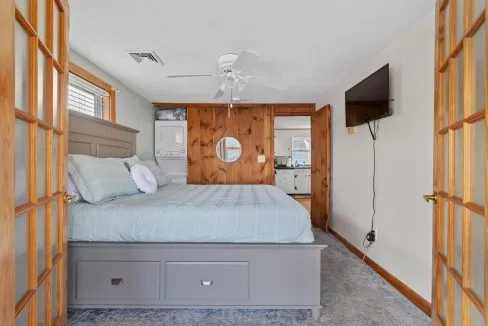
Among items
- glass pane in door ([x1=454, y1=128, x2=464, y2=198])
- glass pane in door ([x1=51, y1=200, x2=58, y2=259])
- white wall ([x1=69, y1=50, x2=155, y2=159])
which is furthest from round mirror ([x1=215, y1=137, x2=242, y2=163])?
glass pane in door ([x1=454, y1=128, x2=464, y2=198])

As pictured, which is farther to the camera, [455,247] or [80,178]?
[80,178]

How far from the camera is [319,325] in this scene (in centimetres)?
176

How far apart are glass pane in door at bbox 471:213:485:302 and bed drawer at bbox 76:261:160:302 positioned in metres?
1.68

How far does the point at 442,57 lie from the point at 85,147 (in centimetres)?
280

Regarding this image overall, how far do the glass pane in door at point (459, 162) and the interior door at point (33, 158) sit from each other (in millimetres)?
1500

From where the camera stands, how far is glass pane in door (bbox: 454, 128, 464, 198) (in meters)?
1.02

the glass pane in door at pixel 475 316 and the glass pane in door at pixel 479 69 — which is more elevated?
the glass pane in door at pixel 479 69

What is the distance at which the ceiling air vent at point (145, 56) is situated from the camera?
2568mm

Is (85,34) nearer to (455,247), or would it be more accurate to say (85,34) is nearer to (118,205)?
(118,205)

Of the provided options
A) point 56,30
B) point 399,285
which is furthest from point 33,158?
point 399,285

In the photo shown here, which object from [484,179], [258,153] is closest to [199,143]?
[258,153]

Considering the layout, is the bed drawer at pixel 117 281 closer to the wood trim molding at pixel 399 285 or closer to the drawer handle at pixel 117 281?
the drawer handle at pixel 117 281

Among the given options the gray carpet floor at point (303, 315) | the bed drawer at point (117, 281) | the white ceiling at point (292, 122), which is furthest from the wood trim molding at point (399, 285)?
the white ceiling at point (292, 122)

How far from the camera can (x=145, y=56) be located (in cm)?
265
